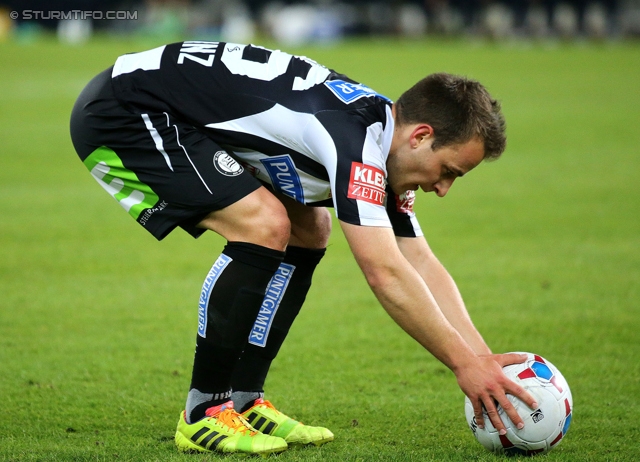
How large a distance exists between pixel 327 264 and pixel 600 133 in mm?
9637

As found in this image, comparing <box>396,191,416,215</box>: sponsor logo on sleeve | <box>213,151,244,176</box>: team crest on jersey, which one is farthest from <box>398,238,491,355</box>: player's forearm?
<box>213,151,244,176</box>: team crest on jersey

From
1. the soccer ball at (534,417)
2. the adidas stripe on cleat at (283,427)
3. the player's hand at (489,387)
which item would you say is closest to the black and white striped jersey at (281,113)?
the player's hand at (489,387)

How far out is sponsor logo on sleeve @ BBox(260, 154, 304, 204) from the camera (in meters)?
3.64

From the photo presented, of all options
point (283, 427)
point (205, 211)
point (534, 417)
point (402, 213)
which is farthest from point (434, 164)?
point (283, 427)

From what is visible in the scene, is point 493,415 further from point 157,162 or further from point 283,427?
point 157,162

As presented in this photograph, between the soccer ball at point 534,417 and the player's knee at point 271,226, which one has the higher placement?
the player's knee at point 271,226

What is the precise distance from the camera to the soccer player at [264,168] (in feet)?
10.9

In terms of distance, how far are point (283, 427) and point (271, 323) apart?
1.57ft

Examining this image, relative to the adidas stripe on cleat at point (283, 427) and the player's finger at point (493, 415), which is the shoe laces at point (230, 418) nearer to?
the adidas stripe on cleat at point (283, 427)

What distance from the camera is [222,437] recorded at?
12.2 feet

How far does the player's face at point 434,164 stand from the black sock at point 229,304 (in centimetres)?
59

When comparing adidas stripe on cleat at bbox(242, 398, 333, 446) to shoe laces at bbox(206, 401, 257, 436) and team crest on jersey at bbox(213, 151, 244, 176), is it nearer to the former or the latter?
shoe laces at bbox(206, 401, 257, 436)

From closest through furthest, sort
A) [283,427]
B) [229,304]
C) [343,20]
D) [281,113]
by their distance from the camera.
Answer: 1. [281,113]
2. [229,304]
3. [283,427]
4. [343,20]

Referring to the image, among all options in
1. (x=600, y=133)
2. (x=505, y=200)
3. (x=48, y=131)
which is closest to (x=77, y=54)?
(x=48, y=131)
